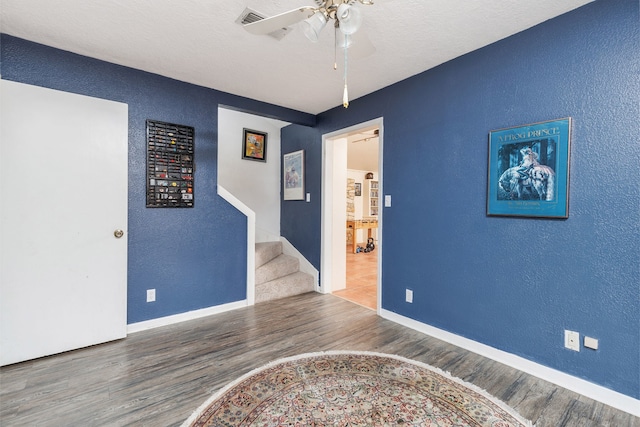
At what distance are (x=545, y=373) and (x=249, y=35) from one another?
3.11 m

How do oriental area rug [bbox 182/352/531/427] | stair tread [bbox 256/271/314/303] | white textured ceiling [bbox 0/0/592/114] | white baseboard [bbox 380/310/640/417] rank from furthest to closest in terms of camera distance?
stair tread [bbox 256/271/314/303], white textured ceiling [bbox 0/0/592/114], white baseboard [bbox 380/310/640/417], oriental area rug [bbox 182/352/531/427]

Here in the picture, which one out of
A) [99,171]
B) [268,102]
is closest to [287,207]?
[268,102]

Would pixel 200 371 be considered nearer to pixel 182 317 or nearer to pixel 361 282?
pixel 182 317

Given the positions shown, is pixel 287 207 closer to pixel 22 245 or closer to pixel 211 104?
pixel 211 104

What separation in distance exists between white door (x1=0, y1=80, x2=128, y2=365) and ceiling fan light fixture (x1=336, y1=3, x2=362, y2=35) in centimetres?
213

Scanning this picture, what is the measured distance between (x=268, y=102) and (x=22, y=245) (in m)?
2.57

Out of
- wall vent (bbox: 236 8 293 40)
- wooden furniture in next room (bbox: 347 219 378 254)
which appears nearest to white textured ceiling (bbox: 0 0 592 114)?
wall vent (bbox: 236 8 293 40)

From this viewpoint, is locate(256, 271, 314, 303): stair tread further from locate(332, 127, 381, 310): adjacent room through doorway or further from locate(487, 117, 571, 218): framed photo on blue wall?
locate(487, 117, 571, 218): framed photo on blue wall

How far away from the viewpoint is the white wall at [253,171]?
4.24 metres

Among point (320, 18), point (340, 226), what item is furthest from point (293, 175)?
point (320, 18)

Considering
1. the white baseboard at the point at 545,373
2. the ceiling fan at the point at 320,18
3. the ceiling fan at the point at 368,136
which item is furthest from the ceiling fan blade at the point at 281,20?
the ceiling fan at the point at 368,136

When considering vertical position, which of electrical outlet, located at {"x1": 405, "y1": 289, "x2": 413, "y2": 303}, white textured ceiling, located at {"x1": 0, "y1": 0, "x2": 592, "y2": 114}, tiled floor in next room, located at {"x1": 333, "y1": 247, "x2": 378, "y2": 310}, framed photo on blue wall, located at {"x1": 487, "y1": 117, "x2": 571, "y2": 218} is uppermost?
white textured ceiling, located at {"x1": 0, "y1": 0, "x2": 592, "y2": 114}

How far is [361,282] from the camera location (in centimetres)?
447

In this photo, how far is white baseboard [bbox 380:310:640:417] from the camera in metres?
1.69
